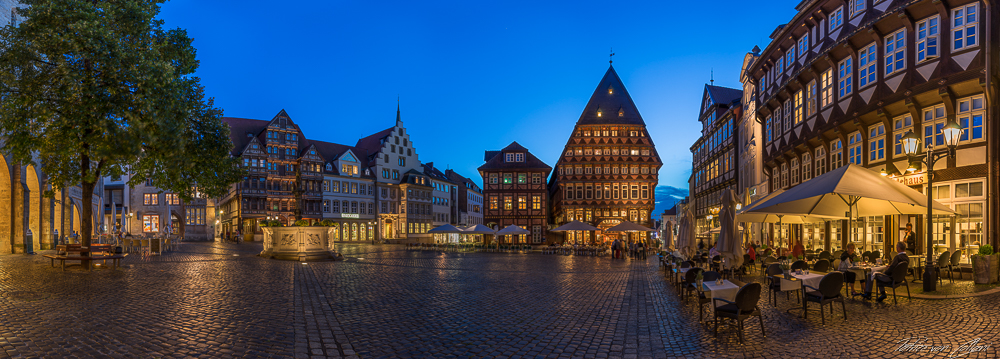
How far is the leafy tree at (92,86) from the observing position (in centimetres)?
1389

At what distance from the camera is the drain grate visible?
1026 centimetres

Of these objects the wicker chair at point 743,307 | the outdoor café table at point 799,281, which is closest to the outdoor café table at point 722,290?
the wicker chair at point 743,307

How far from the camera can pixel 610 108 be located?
5484cm

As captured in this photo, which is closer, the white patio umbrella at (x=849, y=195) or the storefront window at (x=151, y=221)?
the white patio umbrella at (x=849, y=195)

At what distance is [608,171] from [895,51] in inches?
1419

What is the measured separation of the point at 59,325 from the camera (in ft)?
25.6

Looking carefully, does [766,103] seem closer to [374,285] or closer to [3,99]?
[374,285]

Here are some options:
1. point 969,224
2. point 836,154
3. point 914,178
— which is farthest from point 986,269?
point 836,154

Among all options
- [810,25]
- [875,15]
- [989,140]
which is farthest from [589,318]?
[810,25]

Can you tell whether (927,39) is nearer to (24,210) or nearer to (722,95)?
(722,95)

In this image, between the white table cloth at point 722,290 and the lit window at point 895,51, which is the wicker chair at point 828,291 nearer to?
the white table cloth at point 722,290

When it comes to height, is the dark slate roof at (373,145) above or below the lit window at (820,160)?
above

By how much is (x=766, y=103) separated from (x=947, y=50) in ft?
39.4

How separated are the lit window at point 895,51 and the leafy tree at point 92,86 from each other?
2239cm
